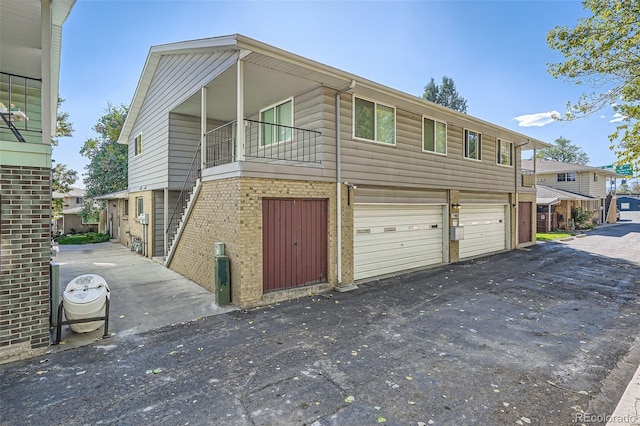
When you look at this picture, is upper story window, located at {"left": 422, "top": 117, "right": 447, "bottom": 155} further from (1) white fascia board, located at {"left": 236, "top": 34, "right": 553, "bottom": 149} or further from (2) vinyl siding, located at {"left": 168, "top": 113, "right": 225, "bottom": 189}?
(2) vinyl siding, located at {"left": 168, "top": 113, "right": 225, "bottom": 189}

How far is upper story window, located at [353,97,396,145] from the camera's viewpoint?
9.05 meters

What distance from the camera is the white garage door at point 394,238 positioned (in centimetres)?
939

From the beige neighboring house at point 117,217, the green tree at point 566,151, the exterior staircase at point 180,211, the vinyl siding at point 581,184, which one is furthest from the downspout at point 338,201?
the green tree at point 566,151

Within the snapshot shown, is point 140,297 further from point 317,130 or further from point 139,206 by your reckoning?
point 139,206

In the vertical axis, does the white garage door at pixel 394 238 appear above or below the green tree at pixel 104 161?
below

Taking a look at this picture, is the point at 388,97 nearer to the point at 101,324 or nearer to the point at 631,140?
the point at 631,140

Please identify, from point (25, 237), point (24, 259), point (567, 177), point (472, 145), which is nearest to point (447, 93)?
point (567, 177)

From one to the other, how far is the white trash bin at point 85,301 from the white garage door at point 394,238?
6057mm

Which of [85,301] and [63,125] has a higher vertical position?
[63,125]

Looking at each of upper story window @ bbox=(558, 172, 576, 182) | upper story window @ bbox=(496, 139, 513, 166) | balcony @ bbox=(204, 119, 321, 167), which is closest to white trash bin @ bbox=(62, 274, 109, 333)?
balcony @ bbox=(204, 119, 321, 167)

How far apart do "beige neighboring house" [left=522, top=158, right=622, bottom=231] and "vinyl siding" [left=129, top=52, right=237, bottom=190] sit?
77.4 ft

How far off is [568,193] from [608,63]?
25124 millimetres

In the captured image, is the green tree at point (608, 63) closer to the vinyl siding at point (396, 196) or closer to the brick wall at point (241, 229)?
the vinyl siding at point (396, 196)

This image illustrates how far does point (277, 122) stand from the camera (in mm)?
10133
